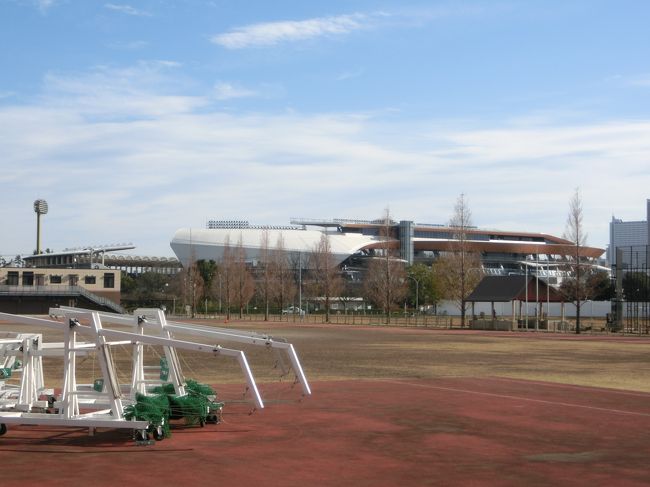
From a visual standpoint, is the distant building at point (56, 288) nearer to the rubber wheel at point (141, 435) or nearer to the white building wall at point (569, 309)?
the white building wall at point (569, 309)

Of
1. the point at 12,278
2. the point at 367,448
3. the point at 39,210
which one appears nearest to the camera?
the point at 367,448

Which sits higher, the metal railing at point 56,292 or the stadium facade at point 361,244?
the stadium facade at point 361,244

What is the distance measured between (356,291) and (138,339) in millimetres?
114477

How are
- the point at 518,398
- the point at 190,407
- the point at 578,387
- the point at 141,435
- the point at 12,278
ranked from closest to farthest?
the point at 141,435, the point at 190,407, the point at 518,398, the point at 578,387, the point at 12,278

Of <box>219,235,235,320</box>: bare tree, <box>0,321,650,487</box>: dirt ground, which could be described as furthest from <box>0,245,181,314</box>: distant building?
<box>0,321,650,487</box>: dirt ground

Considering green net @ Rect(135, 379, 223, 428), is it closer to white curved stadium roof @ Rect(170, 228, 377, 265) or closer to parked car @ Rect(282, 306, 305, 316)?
parked car @ Rect(282, 306, 305, 316)

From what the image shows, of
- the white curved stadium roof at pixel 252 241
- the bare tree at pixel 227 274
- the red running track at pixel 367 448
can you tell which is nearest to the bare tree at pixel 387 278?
the bare tree at pixel 227 274

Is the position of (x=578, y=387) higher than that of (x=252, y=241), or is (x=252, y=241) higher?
(x=252, y=241)

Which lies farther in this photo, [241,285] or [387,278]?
[241,285]

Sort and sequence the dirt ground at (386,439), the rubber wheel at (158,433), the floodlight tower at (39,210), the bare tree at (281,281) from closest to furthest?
the dirt ground at (386,439)
the rubber wheel at (158,433)
the bare tree at (281,281)
the floodlight tower at (39,210)

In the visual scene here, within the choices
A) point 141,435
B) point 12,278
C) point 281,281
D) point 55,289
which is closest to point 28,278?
point 12,278

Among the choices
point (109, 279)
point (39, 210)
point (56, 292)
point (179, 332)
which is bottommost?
point (179, 332)

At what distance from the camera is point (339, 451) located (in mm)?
11367

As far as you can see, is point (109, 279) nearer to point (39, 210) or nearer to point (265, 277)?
point (265, 277)
